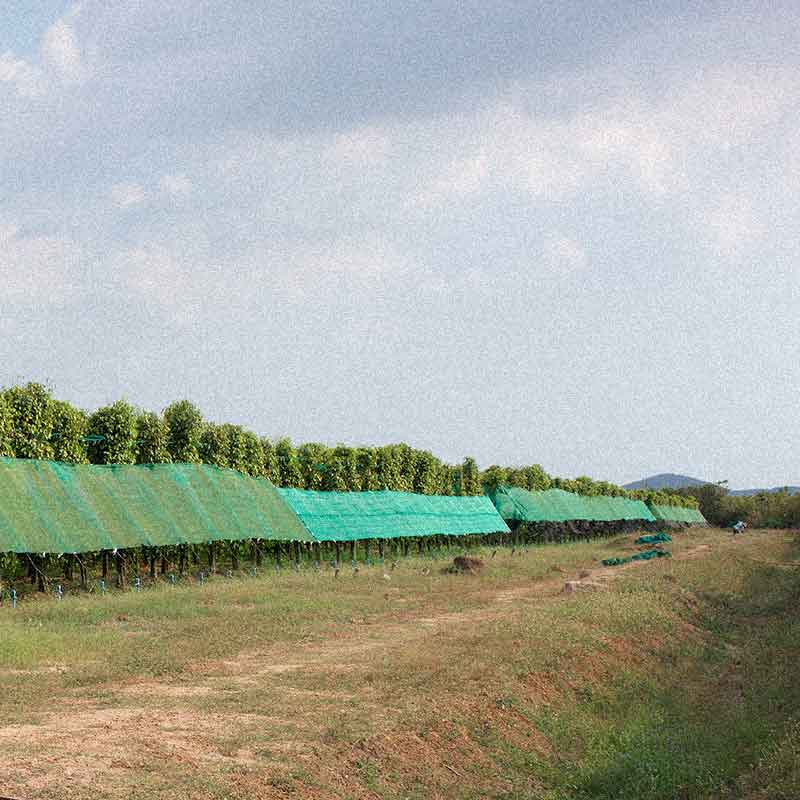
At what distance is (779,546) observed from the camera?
65.6 m

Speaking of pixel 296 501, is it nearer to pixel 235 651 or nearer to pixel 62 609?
pixel 62 609

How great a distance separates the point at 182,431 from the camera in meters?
37.2

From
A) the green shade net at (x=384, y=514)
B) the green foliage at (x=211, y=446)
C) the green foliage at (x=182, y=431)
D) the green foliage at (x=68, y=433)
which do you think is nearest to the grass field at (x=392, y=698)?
the green foliage at (x=68, y=433)

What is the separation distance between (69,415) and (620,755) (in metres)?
24.0

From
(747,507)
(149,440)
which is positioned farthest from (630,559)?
(747,507)

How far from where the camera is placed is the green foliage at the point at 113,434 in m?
33.3

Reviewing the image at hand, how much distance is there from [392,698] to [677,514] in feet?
387

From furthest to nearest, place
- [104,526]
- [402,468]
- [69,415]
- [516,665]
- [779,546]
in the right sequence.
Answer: [779,546]
[402,468]
[69,415]
[104,526]
[516,665]

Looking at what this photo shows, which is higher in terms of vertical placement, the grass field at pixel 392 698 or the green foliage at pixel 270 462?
the green foliage at pixel 270 462

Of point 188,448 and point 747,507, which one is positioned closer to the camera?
point 188,448

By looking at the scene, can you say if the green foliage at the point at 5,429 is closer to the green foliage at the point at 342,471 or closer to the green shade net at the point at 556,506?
the green foliage at the point at 342,471

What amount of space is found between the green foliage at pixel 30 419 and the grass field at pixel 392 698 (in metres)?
6.50

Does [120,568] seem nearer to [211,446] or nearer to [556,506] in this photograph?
[211,446]

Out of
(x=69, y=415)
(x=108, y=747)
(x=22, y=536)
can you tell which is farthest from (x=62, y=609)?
(x=108, y=747)
